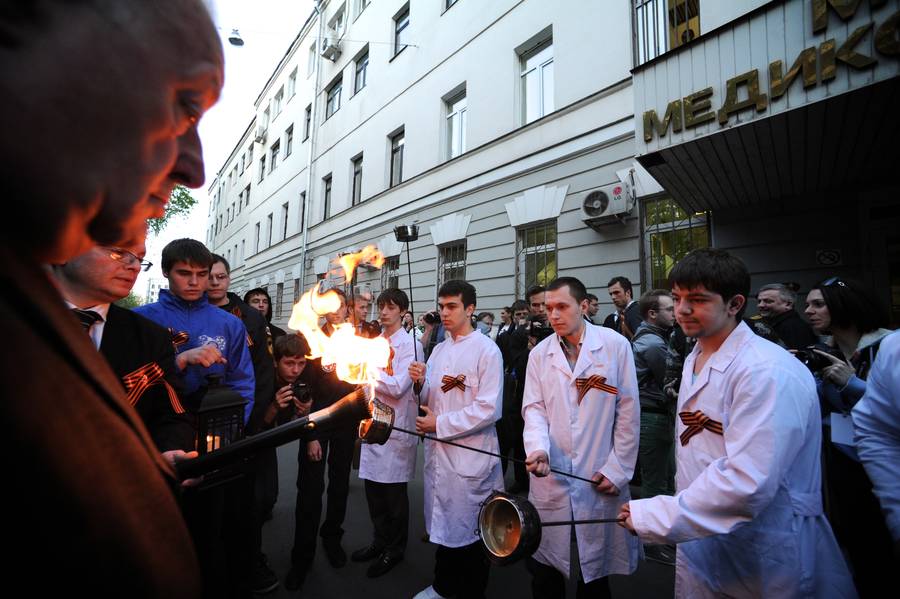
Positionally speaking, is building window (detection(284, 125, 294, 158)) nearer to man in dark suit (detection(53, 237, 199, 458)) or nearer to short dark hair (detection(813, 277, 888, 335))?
man in dark suit (detection(53, 237, 199, 458))

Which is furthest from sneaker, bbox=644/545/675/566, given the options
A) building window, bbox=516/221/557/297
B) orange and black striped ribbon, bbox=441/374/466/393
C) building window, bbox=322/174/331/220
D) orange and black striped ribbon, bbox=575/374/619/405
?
building window, bbox=322/174/331/220

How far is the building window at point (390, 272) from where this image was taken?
1259cm

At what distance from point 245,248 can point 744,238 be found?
2889cm

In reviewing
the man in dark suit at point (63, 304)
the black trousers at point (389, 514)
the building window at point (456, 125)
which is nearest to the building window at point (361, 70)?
the building window at point (456, 125)

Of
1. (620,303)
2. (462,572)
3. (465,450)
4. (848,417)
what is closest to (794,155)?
(620,303)

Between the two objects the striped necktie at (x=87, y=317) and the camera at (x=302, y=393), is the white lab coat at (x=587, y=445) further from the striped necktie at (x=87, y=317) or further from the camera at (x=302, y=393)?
the striped necktie at (x=87, y=317)

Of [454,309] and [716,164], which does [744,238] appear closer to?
[716,164]

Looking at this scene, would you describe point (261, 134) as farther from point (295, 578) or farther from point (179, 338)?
point (295, 578)

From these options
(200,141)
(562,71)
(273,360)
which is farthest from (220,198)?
(200,141)

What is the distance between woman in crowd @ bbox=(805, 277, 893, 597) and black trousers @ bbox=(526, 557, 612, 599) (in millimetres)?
1691

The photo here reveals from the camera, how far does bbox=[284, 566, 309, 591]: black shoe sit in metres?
3.32

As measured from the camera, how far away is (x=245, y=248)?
1120 inches

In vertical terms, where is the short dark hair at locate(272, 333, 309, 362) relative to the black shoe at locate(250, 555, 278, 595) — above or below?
above

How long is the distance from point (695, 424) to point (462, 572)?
2121 millimetres
